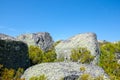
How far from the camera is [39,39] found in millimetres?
31641

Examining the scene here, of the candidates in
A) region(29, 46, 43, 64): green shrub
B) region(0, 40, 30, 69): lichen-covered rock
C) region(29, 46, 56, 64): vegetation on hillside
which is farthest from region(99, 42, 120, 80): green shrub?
region(0, 40, 30, 69): lichen-covered rock

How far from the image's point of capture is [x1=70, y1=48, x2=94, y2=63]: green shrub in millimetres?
24394

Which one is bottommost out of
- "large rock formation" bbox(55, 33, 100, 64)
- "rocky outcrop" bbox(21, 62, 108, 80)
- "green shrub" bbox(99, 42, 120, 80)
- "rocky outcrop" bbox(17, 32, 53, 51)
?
"rocky outcrop" bbox(21, 62, 108, 80)

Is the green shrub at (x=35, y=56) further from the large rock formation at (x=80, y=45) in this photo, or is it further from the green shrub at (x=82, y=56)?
the large rock formation at (x=80, y=45)

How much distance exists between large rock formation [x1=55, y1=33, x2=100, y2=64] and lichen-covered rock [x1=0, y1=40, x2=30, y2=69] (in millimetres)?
8306

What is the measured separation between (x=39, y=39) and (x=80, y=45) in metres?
6.27

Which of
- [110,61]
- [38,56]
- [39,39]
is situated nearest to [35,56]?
[38,56]

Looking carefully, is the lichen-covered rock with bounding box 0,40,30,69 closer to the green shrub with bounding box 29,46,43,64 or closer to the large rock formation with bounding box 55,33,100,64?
the green shrub with bounding box 29,46,43,64

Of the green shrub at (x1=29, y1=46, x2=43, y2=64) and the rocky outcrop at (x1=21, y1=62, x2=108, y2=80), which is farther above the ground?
the green shrub at (x1=29, y1=46, x2=43, y2=64)

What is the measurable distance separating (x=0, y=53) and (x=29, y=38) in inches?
575

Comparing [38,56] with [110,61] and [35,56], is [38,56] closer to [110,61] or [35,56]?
[35,56]

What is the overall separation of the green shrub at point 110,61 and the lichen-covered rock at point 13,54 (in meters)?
5.97

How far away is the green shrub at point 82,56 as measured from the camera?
24394 mm

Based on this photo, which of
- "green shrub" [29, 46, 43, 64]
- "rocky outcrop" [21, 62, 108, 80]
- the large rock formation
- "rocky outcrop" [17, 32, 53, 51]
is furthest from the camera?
"rocky outcrop" [17, 32, 53, 51]
